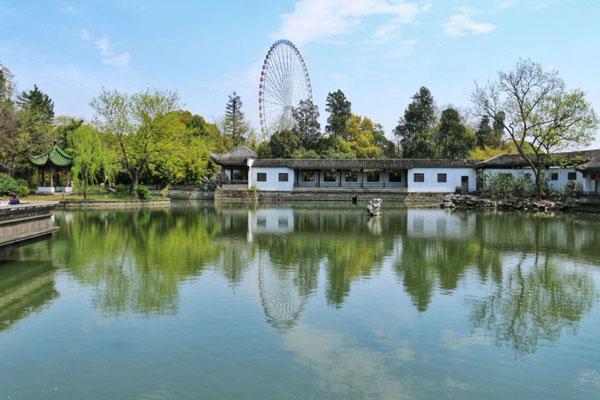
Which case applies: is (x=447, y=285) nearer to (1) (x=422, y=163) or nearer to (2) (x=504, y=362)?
(2) (x=504, y=362)

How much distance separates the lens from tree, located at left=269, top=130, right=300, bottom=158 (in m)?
54.0

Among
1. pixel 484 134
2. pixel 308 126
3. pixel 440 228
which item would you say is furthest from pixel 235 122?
pixel 440 228

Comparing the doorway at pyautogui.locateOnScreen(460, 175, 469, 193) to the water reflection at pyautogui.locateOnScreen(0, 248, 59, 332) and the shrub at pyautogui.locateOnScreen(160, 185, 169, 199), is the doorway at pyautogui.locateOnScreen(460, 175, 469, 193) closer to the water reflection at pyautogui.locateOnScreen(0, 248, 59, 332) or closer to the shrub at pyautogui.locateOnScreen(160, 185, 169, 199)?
the shrub at pyautogui.locateOnScreen(160, 185, 169, 199)

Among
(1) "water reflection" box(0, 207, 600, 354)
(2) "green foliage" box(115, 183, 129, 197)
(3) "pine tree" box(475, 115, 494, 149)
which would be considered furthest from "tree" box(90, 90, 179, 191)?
(3) "pine tree" box(475, 115, 494, 149)

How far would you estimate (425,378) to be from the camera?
18.3 ft


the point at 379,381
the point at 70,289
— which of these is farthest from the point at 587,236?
the point at 70,289

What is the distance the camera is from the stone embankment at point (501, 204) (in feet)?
109

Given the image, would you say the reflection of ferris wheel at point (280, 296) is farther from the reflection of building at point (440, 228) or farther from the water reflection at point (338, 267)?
the reflection of building at point (440, 228)

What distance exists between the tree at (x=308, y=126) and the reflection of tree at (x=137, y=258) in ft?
122

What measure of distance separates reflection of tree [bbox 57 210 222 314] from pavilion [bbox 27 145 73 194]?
1939cm

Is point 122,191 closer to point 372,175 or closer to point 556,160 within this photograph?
point 372,175

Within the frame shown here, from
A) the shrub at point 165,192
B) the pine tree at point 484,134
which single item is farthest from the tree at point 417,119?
the shrub at point 165,192

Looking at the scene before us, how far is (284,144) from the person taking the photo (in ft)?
177

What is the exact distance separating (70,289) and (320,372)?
20.9 ft
